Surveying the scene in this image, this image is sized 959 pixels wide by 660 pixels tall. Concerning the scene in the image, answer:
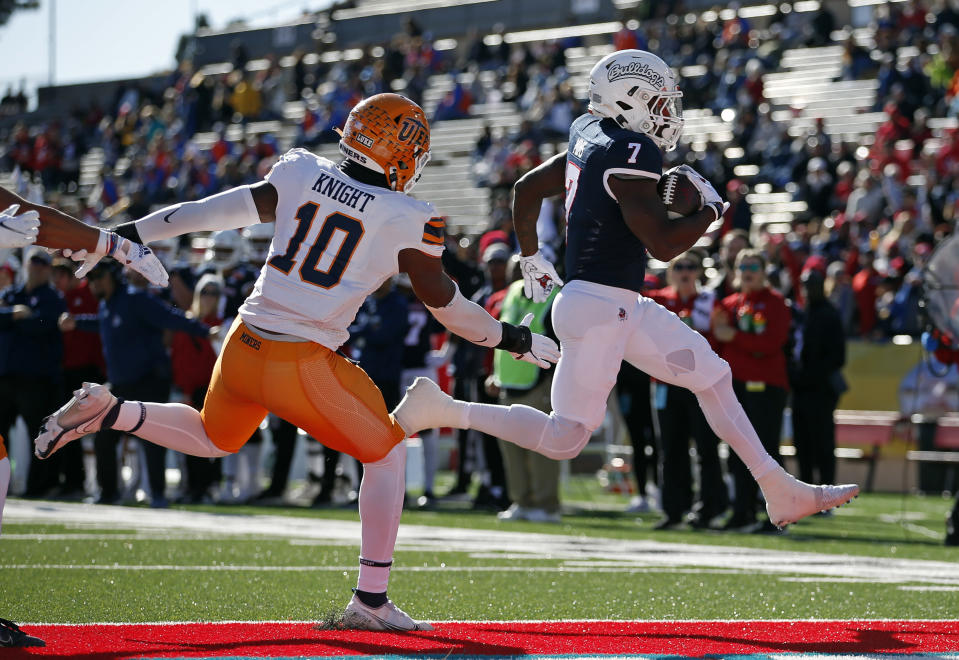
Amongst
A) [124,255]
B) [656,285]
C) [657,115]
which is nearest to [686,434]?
[656,285]

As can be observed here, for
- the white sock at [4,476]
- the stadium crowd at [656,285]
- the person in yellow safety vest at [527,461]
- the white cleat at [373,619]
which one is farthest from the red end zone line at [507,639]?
the person in yellow safety vest at [527,461]

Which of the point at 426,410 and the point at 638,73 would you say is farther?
the point at 638,73

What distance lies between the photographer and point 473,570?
6.83 meters

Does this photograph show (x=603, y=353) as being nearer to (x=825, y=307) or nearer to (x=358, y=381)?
(x=358, y=381)

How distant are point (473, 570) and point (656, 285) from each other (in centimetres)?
395

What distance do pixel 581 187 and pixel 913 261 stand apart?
32.6 ft

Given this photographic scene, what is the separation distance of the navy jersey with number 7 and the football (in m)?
0.06

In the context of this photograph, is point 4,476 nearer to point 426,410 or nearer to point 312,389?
point 312,389

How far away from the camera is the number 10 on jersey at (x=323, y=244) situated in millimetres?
4641

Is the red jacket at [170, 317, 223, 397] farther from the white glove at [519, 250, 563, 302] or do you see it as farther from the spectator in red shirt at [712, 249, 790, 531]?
the white glove at [519, 250, 563, 302]

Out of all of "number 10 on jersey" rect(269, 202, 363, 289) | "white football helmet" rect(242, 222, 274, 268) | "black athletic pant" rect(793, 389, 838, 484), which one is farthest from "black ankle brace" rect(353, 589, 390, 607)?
"black athletic pant" rect(793, 389, 838, 484)

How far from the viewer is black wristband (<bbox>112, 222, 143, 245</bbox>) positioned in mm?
4859

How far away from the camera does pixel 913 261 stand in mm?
14609

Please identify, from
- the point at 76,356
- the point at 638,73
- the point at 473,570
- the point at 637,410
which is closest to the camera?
the point at 638,73
